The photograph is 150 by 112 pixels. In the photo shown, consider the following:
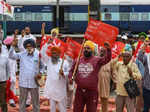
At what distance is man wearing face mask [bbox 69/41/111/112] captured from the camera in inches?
285

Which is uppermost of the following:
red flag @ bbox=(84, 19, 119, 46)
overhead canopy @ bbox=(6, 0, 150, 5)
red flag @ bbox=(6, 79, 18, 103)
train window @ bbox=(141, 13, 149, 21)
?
overhead canopy @ bbox=(6, 0, 150, 5)

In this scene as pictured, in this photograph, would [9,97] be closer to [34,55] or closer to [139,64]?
[34,55]

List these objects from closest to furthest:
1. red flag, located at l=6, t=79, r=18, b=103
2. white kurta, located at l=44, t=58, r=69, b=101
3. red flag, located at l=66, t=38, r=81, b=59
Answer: white kurta, located at l=44, t=58, r=69, b=101
red flag, located at l=66, t=38, r=81, b=59
red flag, located at l=6, t=79, r=18, b=103

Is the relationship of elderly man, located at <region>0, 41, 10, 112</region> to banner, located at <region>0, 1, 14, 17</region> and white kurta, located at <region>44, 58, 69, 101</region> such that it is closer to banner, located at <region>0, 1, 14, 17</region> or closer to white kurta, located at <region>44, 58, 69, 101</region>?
white kurta, located at <region>44, 58, 69, 101</region>

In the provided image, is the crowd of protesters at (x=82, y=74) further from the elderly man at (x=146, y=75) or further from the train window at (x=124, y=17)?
the train window at (x=124, y=17)

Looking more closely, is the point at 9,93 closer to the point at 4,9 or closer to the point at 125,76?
the point at 4,9

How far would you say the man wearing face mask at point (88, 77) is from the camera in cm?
724

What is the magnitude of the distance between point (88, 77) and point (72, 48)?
1323 millimetres

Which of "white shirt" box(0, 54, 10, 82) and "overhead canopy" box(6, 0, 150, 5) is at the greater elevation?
"overhead canopy" box(6, 0, 150, 5)

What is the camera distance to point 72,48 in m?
8.42

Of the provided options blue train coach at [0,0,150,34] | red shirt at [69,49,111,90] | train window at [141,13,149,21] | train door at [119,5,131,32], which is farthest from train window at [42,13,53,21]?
red shirt at [69,49,111,90]

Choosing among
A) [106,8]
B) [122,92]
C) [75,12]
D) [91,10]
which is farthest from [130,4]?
[122,92]

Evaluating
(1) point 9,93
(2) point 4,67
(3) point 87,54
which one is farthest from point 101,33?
(1) point 9,93

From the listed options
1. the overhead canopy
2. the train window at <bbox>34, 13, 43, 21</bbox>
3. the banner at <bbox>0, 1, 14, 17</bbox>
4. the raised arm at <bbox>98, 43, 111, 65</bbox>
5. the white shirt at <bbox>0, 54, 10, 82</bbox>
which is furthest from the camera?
the train window at <bbox>34, 13, 43, 21</bbox>
